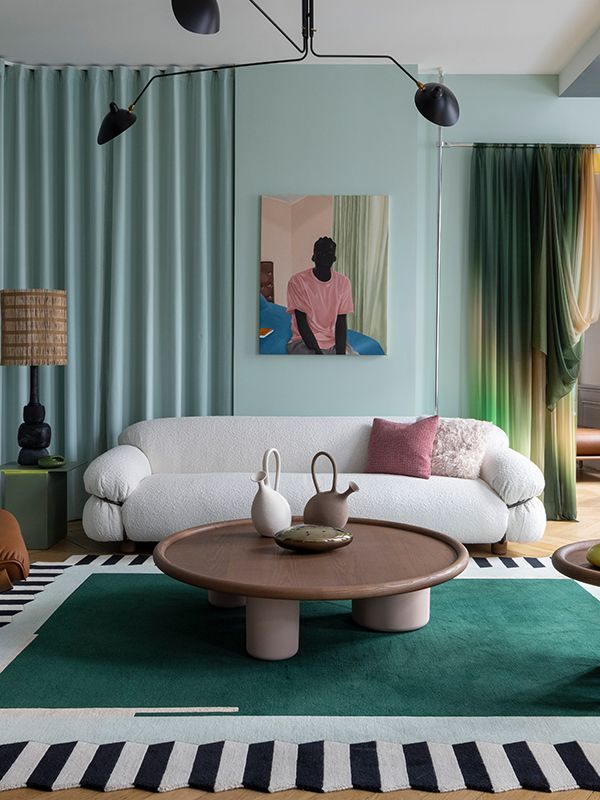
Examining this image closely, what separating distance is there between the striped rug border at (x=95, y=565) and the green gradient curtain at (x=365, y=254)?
62.6 inches

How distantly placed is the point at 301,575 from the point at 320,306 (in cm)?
263

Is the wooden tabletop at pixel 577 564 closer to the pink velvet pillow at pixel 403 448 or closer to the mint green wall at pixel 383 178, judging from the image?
the pink velvet pillow at pixel 403 448

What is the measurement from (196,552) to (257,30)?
300 centimetres

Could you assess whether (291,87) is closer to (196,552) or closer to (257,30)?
(257,30)

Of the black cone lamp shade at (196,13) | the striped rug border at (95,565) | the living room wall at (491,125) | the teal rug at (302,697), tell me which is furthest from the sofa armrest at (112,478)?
the living room wall at (491,125)

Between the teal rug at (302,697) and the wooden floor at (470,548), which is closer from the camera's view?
the wooden floor at (470,548)

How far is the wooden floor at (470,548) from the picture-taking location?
6.18 feet

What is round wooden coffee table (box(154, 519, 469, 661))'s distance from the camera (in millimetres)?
2506

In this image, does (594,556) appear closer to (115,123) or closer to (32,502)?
(115,123)

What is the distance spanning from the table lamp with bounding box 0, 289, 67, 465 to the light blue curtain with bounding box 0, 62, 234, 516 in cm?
43

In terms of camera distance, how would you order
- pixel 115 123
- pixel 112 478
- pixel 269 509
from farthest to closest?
pixel 112 478
pixel 115 123
pixel 269 509

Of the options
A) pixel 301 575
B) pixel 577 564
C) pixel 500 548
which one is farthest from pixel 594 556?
pixel 500 548

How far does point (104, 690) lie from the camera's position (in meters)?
2.43

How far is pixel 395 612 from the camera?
2.94m
